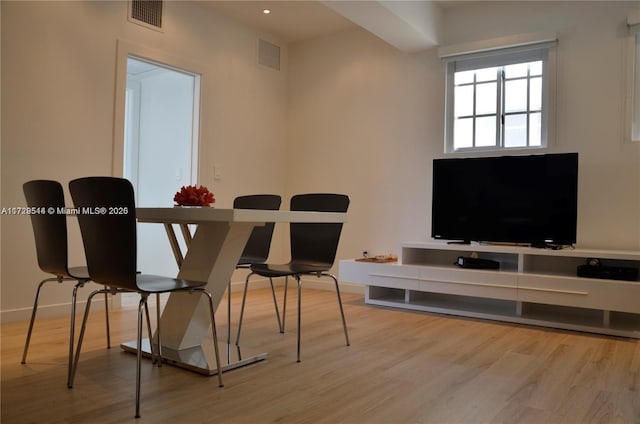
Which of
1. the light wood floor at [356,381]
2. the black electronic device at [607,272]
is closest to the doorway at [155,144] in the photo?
the light wood floor at [356,381]

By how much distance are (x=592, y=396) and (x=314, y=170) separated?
375 cm

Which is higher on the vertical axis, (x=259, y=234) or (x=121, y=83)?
(x=121, y=83)

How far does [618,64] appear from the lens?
Answer: 12.3 feet

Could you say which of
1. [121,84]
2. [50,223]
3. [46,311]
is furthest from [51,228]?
[121,84]

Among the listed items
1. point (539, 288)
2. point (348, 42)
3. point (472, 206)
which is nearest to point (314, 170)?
point (348, 42)

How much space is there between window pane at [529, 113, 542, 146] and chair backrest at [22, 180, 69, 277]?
3.57m

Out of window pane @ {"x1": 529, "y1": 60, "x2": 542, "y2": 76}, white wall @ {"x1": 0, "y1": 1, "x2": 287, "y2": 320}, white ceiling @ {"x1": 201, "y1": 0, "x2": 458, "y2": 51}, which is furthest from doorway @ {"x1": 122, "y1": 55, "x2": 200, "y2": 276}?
window pane @ {"x1": 529, "y1": 60, "x2": 542, "y2": 76}

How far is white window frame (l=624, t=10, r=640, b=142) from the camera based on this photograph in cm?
370

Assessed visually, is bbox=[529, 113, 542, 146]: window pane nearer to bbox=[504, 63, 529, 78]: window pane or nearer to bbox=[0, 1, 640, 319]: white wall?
bbox=[0, 1, 640, 319]: white wall

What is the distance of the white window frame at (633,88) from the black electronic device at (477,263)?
4.44 feet

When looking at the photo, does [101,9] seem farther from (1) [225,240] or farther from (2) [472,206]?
(2) [472,206]

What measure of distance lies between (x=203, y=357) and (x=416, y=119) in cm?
316

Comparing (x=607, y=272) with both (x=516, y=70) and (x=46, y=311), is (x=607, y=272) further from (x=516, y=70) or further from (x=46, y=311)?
(x=46, y=311)

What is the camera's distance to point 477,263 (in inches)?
153
